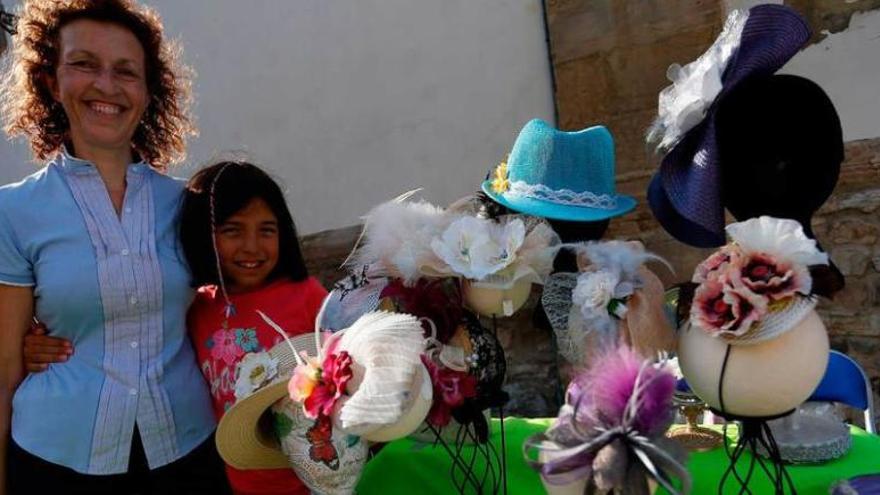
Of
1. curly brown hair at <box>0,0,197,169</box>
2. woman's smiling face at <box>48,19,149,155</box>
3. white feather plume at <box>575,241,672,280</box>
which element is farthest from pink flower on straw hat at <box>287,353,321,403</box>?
curly brown hair at <box>0,0,197,169</box>

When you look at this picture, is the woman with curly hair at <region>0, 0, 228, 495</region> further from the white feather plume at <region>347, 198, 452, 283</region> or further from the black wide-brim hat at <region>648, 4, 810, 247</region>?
the black wide-brim hat at <region>648, 4, 810, 247</region>

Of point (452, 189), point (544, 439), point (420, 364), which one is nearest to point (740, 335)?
point (544, 439)

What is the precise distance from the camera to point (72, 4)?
1406 millimetres

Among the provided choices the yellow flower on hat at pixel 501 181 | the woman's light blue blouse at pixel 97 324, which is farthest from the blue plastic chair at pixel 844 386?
the woman's light blue blouse at pixel 97 324

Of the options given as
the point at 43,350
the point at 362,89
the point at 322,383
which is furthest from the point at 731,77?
the point at 362,89

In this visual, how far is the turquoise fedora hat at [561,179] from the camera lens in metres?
1.17

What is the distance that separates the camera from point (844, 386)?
1.48 metres

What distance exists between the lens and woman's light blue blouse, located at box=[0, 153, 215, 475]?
1.29m

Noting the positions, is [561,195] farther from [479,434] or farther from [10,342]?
[10,342]

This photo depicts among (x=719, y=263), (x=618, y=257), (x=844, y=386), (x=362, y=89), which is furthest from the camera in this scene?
(x=362, y=89)

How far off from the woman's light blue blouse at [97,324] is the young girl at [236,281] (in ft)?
0.16

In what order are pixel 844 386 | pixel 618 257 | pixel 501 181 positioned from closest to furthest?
pixel 618 257 → pixel 501 181 → pixel 844 386

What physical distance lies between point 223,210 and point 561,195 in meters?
0.63

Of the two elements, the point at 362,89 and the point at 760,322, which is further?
the point at 362,89
